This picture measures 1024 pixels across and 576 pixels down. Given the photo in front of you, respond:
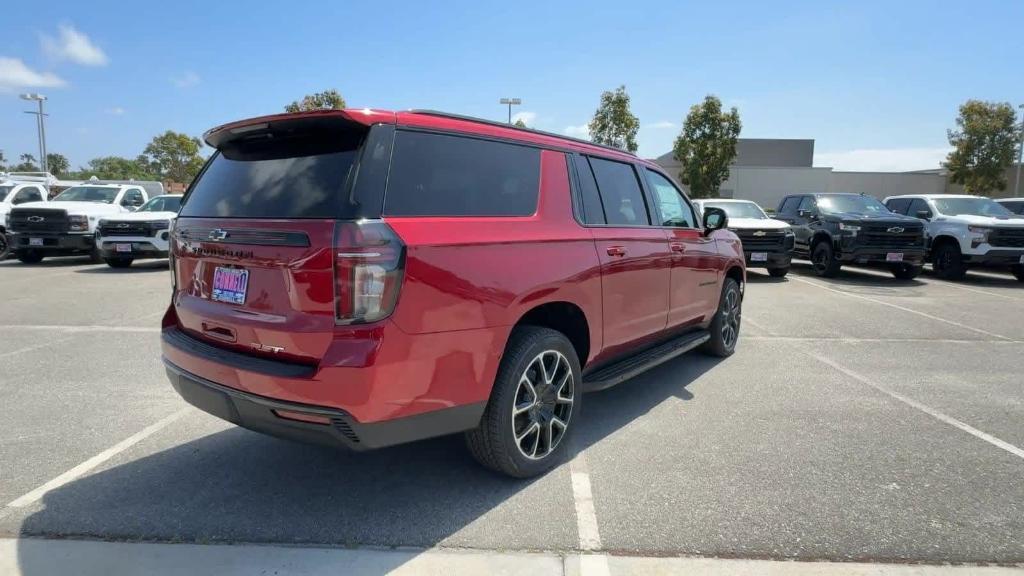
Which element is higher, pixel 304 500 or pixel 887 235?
pixel 887 235

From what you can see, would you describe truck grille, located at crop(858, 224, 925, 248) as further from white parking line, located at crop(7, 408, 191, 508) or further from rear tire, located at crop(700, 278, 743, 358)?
white parking line, located at crop(7, 408, 191, 508)

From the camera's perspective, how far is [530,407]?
3.17 metres

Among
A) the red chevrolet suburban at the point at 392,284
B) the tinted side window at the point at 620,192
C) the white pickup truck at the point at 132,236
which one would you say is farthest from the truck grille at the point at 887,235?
the white pickup truck at the point at 132,236

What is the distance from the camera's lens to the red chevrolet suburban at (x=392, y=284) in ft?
8.09

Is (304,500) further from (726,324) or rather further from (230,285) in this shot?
(726,324)

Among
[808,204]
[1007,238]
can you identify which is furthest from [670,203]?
[1007,238]

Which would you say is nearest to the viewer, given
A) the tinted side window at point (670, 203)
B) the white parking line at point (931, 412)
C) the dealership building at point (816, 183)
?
the white parking line at point (931, 412)

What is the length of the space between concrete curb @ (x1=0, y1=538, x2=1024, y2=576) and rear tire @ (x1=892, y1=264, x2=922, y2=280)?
12398mm

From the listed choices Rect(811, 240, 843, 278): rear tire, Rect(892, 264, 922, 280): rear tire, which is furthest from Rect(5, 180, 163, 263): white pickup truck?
Rect(892, 264, 922, 280): rear tire

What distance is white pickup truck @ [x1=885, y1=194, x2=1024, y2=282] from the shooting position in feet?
40.8

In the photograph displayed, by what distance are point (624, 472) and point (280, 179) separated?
7.92 ft

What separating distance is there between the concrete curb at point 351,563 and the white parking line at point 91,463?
460 millimetres

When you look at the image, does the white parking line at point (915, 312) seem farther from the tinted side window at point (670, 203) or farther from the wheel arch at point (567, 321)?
the wheel arch at point (567, 321)

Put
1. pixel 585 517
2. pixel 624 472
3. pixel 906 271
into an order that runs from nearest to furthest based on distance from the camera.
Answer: pixel 585 517, pixel 624 472, pixel 906 271
